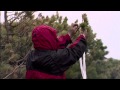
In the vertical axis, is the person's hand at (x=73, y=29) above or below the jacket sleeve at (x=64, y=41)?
above

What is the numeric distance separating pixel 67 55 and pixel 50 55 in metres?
0.08

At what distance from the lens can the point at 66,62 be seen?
1.72m

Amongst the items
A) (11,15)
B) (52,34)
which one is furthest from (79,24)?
(11,15)

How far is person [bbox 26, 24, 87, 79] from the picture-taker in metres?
1.72

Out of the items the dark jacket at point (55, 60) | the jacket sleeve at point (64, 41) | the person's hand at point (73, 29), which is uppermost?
the person's hand at point (73, 29)

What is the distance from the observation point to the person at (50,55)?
1.72 m

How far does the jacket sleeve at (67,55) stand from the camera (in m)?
1.71

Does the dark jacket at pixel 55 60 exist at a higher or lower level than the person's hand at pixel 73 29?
lower

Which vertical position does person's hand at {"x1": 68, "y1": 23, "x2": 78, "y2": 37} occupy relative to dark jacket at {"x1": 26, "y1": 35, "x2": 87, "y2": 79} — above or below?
above

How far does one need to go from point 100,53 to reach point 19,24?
488 centimetres

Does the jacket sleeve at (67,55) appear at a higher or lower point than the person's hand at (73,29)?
lower

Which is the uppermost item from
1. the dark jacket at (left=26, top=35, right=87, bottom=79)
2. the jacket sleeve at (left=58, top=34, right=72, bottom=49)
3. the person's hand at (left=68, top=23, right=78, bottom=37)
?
the person's hand at (left=68, top=23, right=78, bottom=37)

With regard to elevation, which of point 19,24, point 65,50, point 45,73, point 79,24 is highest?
point 19,24
